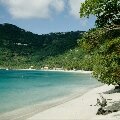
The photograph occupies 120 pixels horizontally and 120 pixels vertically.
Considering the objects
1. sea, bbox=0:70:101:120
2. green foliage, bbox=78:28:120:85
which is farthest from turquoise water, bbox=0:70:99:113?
green foliage, bbox=78:28:120:85

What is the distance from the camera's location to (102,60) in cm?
1622

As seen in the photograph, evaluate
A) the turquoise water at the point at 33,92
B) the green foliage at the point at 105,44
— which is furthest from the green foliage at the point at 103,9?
the turquoise water at the point at 33,92

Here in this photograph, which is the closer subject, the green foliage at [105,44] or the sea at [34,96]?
the green foliage at [105,44]

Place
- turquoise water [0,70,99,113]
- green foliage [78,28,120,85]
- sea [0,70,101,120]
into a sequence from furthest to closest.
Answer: turquoise water [0,70,99,113]
sea [0,70,101,120]
green foliage [78,28,120,85]

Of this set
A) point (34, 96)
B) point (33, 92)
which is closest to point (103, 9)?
point (34, 96)

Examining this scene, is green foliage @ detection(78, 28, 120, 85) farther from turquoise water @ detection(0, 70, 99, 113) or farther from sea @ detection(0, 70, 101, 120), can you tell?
turquoise water @ detection(0, 70, 99, 113)

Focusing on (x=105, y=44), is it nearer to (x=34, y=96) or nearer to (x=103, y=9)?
(x=103, y=9)

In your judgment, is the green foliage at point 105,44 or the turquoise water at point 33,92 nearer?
the green foliage at point 105,44

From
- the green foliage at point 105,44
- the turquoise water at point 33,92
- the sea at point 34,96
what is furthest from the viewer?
the turquoise water at point 33,92

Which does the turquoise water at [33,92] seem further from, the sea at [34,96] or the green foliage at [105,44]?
the green foliage at [105,44]

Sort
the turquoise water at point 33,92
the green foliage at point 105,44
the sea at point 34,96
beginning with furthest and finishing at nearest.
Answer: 1. the turquoise water at point 33,92
2. the sea at point 34,96
3. the green foliage at point 105,44

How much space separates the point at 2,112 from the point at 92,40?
2280 cm

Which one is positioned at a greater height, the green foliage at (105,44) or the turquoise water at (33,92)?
the green foliage at (105,44)

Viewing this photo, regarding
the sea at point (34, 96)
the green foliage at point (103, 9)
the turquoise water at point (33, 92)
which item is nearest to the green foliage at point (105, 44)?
the green foliage at point (103, 9)
